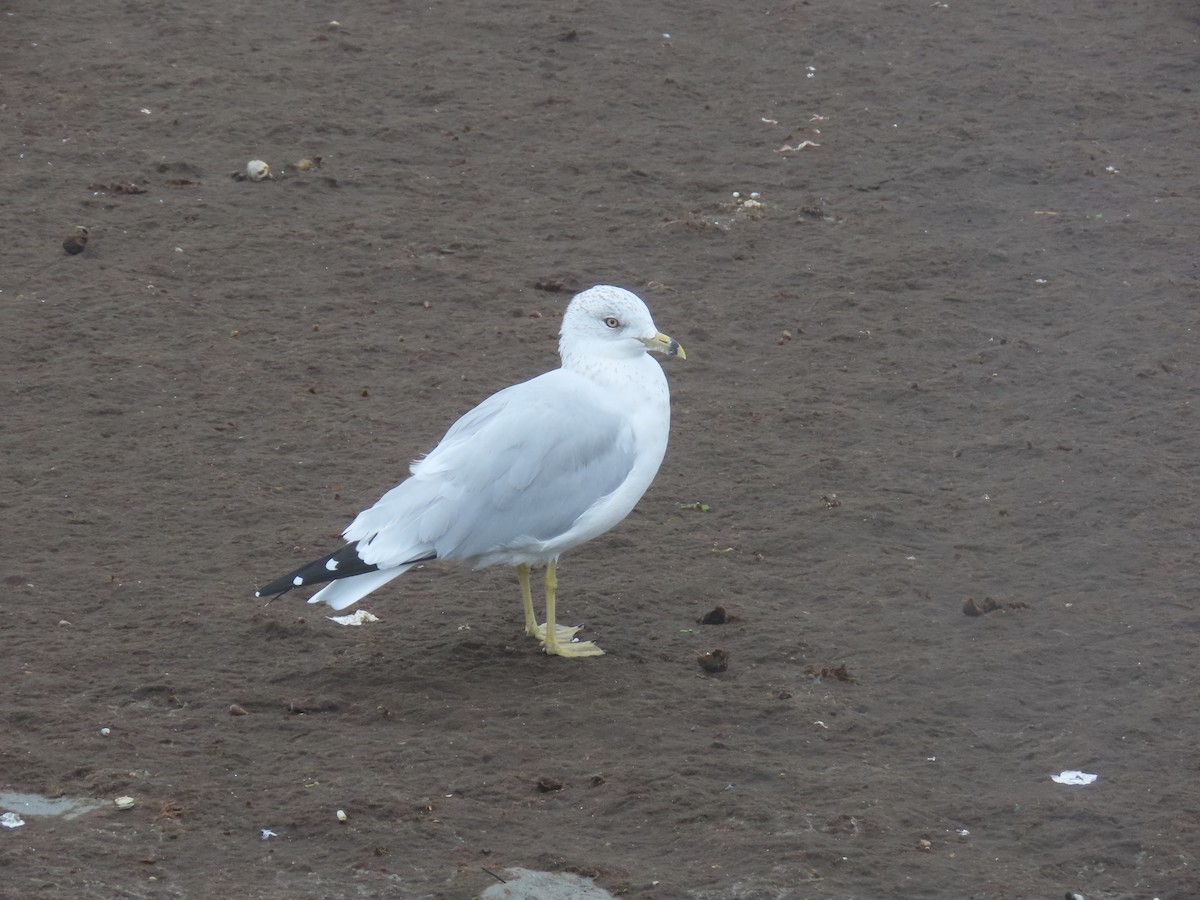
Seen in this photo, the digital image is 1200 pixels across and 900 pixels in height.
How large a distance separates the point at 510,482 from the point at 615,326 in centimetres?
67

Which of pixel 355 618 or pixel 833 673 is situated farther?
pixel 355 618

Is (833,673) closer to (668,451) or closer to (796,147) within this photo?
(668,451)

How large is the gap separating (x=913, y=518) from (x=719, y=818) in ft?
6.72

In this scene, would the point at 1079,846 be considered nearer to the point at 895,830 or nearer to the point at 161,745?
the point at 895,830

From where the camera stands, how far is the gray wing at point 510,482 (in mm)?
4660

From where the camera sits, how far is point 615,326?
502 centimetres

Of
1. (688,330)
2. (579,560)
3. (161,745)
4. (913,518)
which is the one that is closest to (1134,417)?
(913,518)

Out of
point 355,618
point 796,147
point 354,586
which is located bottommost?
point 355,618

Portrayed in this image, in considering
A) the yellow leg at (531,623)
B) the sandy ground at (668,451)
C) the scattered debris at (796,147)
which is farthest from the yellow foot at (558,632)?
the scattered debris at (796,147)

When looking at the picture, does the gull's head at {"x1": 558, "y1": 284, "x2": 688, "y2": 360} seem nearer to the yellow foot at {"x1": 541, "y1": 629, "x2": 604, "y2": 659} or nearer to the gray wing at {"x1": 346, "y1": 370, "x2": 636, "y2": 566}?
the gray wing at {"x1": 346, "y1": 370, "x2": 636, "y2": 566}

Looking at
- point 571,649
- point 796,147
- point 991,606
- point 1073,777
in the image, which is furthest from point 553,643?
point 796,147

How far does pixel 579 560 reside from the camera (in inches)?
223

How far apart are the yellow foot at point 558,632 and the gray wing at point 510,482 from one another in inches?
15.7

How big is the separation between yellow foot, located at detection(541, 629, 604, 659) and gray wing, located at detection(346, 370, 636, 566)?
375mm
